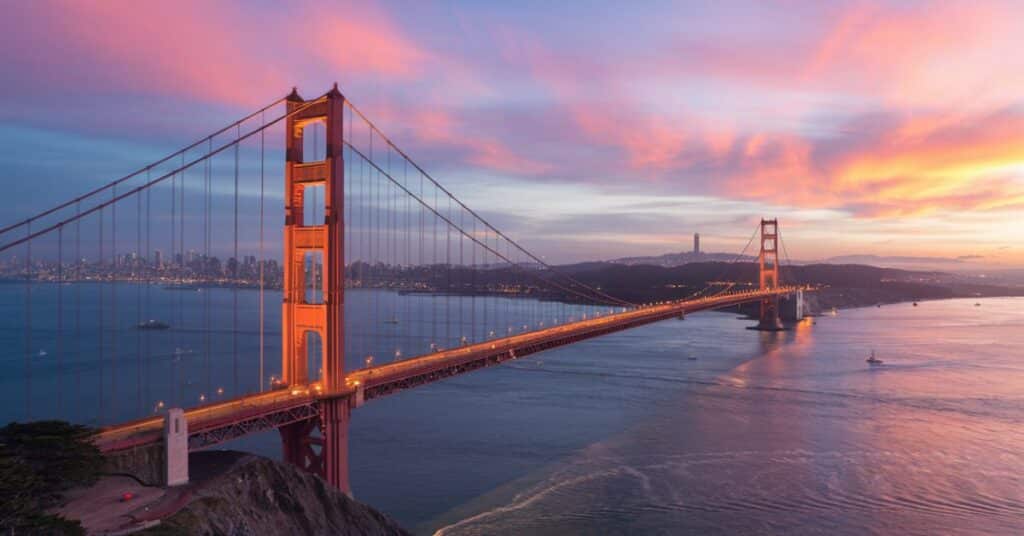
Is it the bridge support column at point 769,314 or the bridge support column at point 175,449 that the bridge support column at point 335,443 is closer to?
the bridge support column at point 175,449

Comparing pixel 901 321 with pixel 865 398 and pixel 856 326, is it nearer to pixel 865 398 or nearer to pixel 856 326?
pixel 856 326

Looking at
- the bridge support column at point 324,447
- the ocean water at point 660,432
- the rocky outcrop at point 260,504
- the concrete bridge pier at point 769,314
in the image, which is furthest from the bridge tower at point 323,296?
the concrete bridge pier at point 769,314

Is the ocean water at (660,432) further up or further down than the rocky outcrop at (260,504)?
further down

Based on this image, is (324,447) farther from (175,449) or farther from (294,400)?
(175,449)

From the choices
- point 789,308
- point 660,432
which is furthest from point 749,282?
point 660,432

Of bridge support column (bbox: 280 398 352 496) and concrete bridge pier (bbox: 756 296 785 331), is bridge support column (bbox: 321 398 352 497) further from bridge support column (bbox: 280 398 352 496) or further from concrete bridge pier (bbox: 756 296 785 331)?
concrete bridge pier (bbox: 756 296 785 331)
